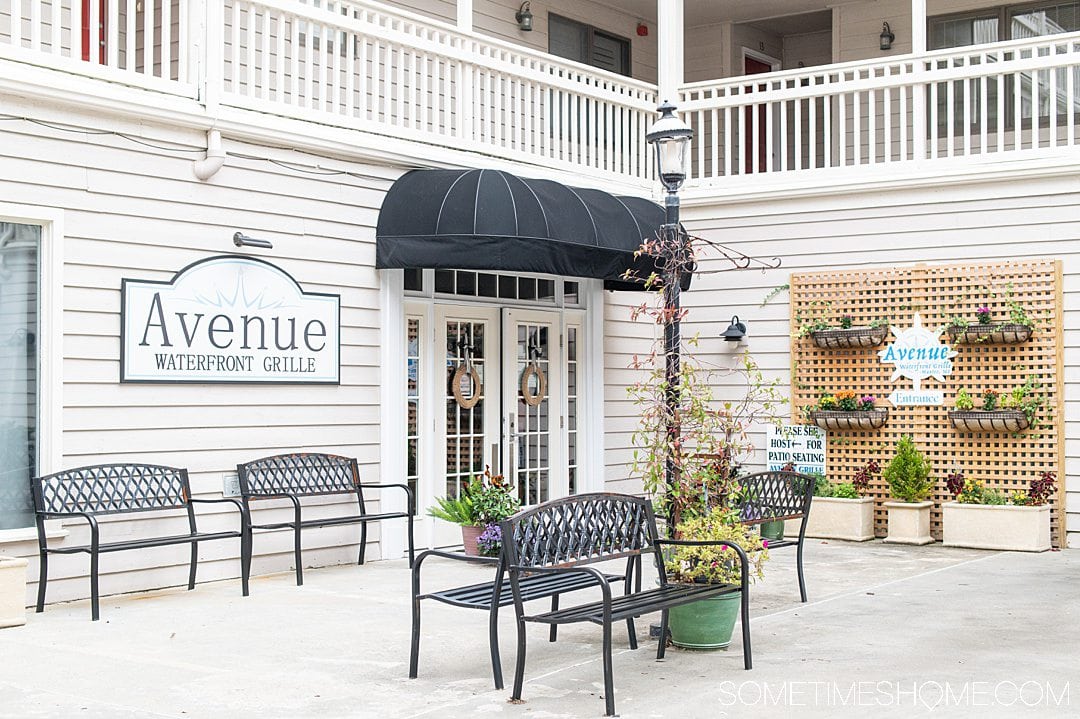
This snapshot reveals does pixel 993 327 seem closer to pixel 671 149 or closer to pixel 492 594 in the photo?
pixel 671 149

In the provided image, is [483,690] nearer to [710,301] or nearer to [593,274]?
[593,274]

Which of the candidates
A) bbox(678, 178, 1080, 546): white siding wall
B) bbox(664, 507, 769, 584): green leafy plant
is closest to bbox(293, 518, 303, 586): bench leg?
bbox(664, 507, 769, 584): green leafy plant

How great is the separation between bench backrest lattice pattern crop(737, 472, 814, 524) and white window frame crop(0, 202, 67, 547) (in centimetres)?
455

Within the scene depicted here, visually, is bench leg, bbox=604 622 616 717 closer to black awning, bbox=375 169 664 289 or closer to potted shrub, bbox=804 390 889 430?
black awning, bbox=375 169 664 289

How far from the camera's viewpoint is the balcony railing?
12.0 m

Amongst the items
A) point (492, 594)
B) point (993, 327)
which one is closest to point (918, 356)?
point (993, 327)

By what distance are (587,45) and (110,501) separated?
953cm

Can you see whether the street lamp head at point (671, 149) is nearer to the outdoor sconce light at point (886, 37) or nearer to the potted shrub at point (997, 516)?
the potted shrub at point (997, 516)

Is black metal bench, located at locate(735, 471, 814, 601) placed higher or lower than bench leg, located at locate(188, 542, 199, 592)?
higher

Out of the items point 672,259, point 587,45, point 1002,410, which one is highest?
point 587,45

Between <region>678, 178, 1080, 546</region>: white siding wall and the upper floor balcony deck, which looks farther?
<region>678, 178, 1080, 546</region>: white siding wall

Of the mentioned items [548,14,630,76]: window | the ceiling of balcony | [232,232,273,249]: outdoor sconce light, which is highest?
the ceiling of balcony

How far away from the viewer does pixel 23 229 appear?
843 cm

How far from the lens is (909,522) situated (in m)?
11.9
